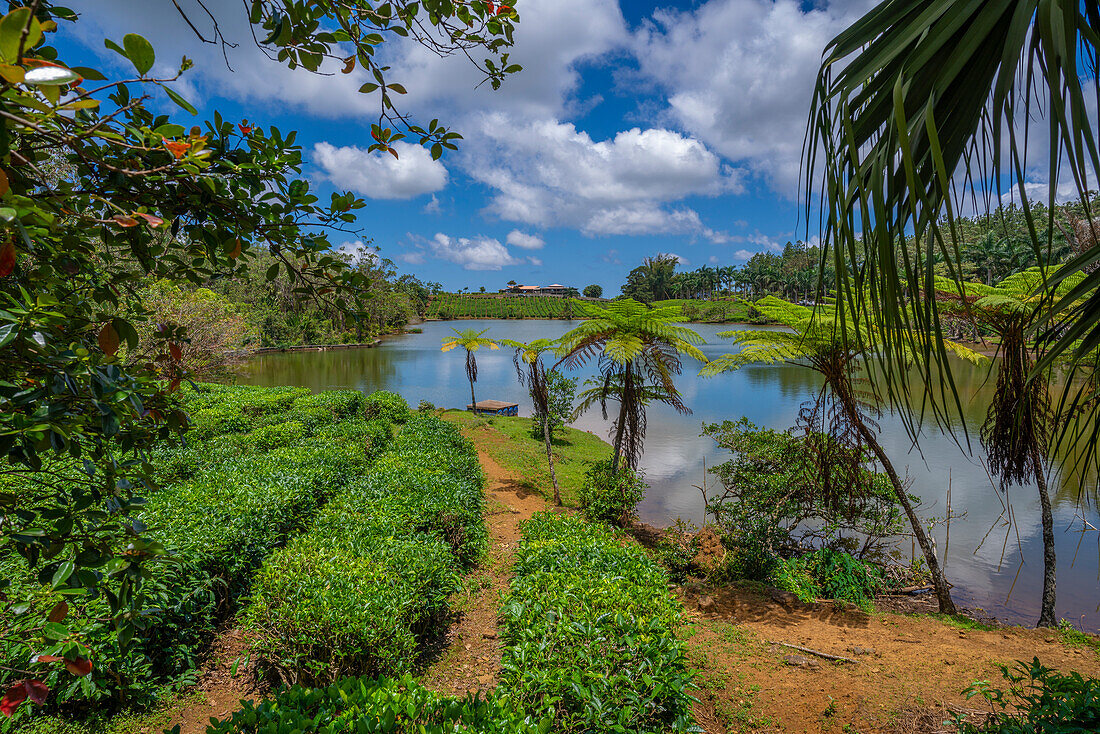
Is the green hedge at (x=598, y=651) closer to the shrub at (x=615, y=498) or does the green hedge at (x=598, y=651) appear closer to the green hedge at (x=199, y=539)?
the green hedge at (x=199, y=539)

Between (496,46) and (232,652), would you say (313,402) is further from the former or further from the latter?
(496,46)

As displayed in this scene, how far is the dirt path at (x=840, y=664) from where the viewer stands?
3.48m

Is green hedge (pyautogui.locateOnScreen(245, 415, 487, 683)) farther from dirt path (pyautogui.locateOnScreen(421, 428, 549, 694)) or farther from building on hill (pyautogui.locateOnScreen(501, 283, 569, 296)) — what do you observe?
building on hill (pyautogui.locateOnScreen(501, 283, 569, 296))

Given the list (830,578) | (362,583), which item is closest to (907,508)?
(830,578)

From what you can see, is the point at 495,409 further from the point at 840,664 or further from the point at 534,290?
the point at 534,290

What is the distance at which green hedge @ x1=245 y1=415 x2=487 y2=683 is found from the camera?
10.8 ft

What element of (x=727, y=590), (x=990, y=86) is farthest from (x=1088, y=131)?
(x=727, y=590)

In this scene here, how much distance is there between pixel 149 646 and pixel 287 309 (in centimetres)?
5075

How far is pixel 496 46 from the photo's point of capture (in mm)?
1862

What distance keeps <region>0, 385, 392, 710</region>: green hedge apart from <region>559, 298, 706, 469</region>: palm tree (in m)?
4.25

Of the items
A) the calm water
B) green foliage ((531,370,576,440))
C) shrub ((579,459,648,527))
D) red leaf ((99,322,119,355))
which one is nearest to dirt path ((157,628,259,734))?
red leaf ((99,322,119,355))

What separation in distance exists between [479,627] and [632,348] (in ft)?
13.8

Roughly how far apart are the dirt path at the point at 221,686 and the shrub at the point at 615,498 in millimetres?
5113

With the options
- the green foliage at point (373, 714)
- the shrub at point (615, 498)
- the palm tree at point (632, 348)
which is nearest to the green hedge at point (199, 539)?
the green foliage at point (373, 714)
